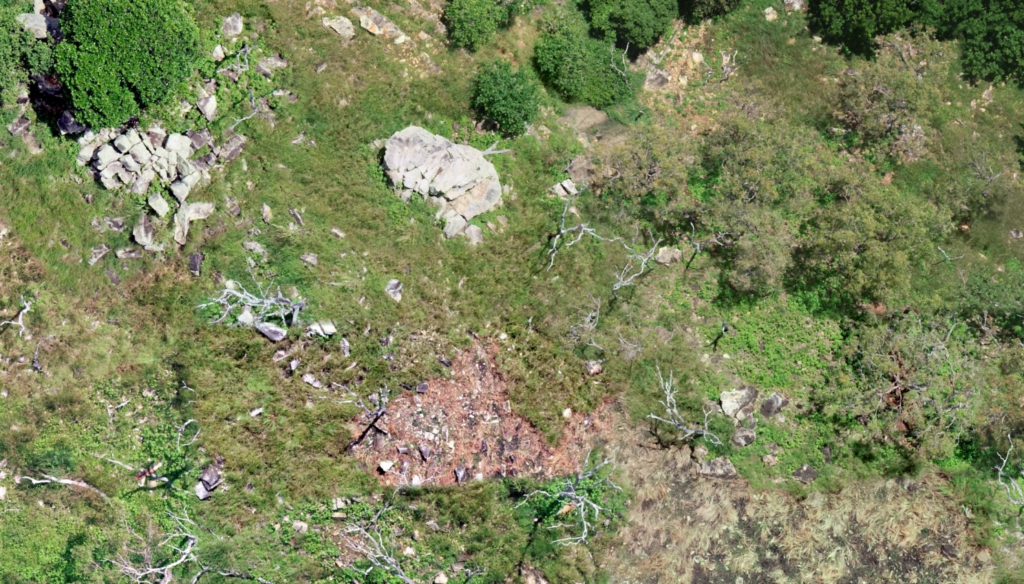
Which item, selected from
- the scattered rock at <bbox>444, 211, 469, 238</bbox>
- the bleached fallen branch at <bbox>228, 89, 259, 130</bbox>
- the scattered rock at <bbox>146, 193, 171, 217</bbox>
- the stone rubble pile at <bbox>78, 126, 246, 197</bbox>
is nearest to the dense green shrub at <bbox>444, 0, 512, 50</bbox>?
the scattered rock at <bbox>444, 211, 469, 238</bbox>

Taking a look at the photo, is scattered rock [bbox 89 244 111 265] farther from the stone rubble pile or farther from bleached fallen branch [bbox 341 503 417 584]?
bleached fallen branch [bbox 341 503 417 584]

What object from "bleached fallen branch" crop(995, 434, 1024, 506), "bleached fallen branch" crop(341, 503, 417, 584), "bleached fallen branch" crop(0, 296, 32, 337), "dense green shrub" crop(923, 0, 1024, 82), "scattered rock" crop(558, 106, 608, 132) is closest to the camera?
"bleached fallen branch" crop(341, 503, 417, 584)

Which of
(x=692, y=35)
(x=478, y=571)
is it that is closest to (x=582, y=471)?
(x=478, y=571)

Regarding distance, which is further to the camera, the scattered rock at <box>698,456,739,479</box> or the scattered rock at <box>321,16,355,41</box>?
the scattered rock at <box>321,16,355,41</box>

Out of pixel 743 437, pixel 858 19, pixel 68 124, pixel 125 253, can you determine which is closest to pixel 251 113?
pixel 68 124

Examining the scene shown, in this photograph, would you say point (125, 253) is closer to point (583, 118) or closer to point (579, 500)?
point (579, 500)

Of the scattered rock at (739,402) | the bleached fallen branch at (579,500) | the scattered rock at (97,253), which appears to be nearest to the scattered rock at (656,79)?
the scattered rock at (739,402)

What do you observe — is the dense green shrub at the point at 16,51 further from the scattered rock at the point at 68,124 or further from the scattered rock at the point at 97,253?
the scattered rock at the point at 97,253
